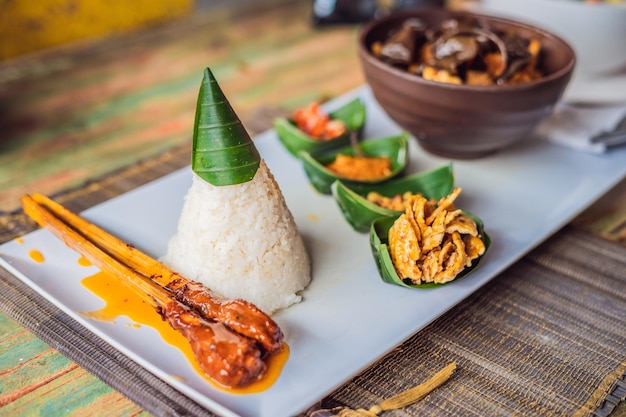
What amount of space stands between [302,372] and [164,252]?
0.47 m

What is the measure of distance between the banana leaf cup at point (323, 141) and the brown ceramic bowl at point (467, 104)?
13 cm

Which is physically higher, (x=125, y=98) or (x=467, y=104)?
(x=467, y=104)

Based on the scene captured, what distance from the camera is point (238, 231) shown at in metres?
1.20

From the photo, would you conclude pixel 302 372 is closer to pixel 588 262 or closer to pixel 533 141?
pixel 588 262

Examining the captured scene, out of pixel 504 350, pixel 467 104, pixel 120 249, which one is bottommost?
pixel 504 350

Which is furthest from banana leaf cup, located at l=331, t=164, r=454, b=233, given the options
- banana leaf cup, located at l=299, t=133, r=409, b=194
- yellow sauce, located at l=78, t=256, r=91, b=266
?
yellow sauce, located at l=78, t=256, r=91, b=266

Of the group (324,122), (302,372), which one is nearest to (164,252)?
(302,372)

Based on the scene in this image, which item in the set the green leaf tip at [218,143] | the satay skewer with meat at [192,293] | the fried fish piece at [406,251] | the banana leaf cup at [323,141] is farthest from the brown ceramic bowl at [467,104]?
the satay skewer with meat at [192,293]

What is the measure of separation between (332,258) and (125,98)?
4.00ft

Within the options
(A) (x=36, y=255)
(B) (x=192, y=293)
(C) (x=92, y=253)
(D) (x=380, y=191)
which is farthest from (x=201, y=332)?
(D) (x=380, y=191)

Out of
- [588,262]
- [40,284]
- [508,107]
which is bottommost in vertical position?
[588,262]

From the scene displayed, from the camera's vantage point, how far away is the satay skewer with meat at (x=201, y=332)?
0.96 m

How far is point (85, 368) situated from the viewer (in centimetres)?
105

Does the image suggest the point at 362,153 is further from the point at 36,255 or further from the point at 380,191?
the point at 36,255
